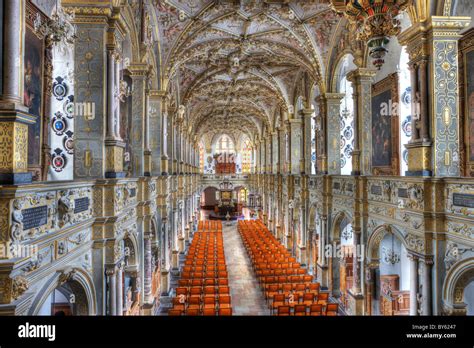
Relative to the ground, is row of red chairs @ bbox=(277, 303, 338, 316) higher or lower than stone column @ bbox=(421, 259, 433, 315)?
lower

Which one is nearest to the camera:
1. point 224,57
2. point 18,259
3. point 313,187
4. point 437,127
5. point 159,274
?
point 18,259

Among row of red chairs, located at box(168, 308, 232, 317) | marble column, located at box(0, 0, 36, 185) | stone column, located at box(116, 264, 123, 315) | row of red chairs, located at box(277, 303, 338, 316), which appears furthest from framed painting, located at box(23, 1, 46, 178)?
row of red chairs, located at box(277, 303, 338, 316)

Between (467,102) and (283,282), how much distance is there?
35.1 feet

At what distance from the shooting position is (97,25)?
675cm

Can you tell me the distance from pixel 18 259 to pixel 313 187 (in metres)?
14.4

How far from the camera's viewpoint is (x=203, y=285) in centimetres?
1483

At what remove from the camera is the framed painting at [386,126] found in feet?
40.7

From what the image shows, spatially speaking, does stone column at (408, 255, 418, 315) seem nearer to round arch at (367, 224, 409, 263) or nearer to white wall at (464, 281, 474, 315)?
round arch at (367, 224, 409, 263)

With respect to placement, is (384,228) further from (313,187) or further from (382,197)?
(313,187)

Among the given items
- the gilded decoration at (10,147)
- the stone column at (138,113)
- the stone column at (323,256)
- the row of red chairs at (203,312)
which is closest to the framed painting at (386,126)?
the stone column at (323,256)

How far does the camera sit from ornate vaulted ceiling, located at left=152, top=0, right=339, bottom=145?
13.0 meters

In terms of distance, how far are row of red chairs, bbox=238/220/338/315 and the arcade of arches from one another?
0.88 m

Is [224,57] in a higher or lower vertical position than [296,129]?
higher

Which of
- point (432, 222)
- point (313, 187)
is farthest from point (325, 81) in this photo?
point (432, 222)
